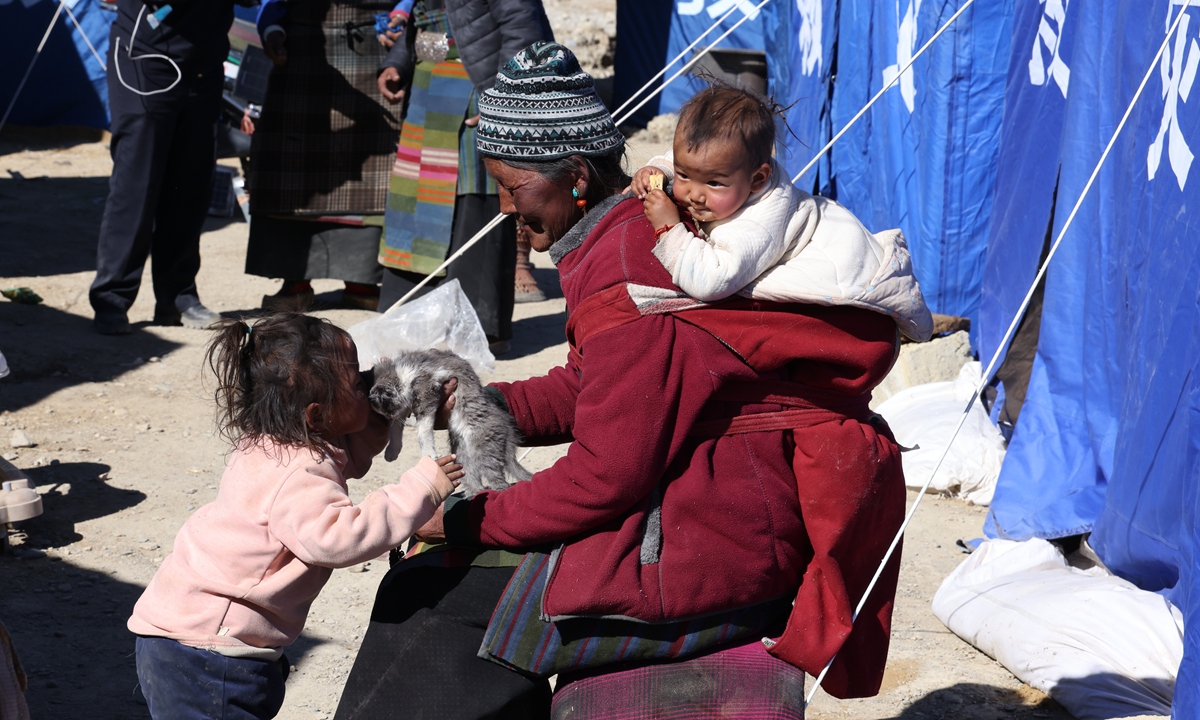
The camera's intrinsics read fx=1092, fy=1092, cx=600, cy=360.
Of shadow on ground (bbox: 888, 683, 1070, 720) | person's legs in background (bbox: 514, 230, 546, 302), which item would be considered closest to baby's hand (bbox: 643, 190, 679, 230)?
shadow on ground (bbox: 888, 683, 1070, 720)

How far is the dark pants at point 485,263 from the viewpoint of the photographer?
5.81 m

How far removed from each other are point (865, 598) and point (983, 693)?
152 centimetres

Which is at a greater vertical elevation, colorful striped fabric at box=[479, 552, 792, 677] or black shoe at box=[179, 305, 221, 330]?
colorful striped fabric at box=[479, 552, 792, 677]

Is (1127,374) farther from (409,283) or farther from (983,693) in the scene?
(409,283)

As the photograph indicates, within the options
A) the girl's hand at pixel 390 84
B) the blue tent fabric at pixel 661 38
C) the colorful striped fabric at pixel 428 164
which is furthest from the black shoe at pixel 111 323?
the blue tent fabric at pixel 661 38

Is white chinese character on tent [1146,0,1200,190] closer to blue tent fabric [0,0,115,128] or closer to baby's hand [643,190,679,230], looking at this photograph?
baby's hand [643,190,679,230]

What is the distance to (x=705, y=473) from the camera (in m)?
1.72

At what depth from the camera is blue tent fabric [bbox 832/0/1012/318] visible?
16.6ft

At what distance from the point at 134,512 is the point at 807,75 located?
562 cm

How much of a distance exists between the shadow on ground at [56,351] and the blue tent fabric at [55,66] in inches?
197

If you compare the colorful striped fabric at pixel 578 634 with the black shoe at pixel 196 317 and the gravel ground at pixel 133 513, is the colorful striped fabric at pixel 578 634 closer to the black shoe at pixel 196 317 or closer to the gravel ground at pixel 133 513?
the gravel ground at pixel 133 513

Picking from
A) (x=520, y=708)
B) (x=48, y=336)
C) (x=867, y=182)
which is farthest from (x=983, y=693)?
(x=48, y=336)

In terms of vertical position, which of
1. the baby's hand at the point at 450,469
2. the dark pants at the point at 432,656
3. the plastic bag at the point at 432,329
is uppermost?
the baby's hand at the point at 450,469

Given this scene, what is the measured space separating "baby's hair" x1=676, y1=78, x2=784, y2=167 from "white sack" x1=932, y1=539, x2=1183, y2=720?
1967 mm
